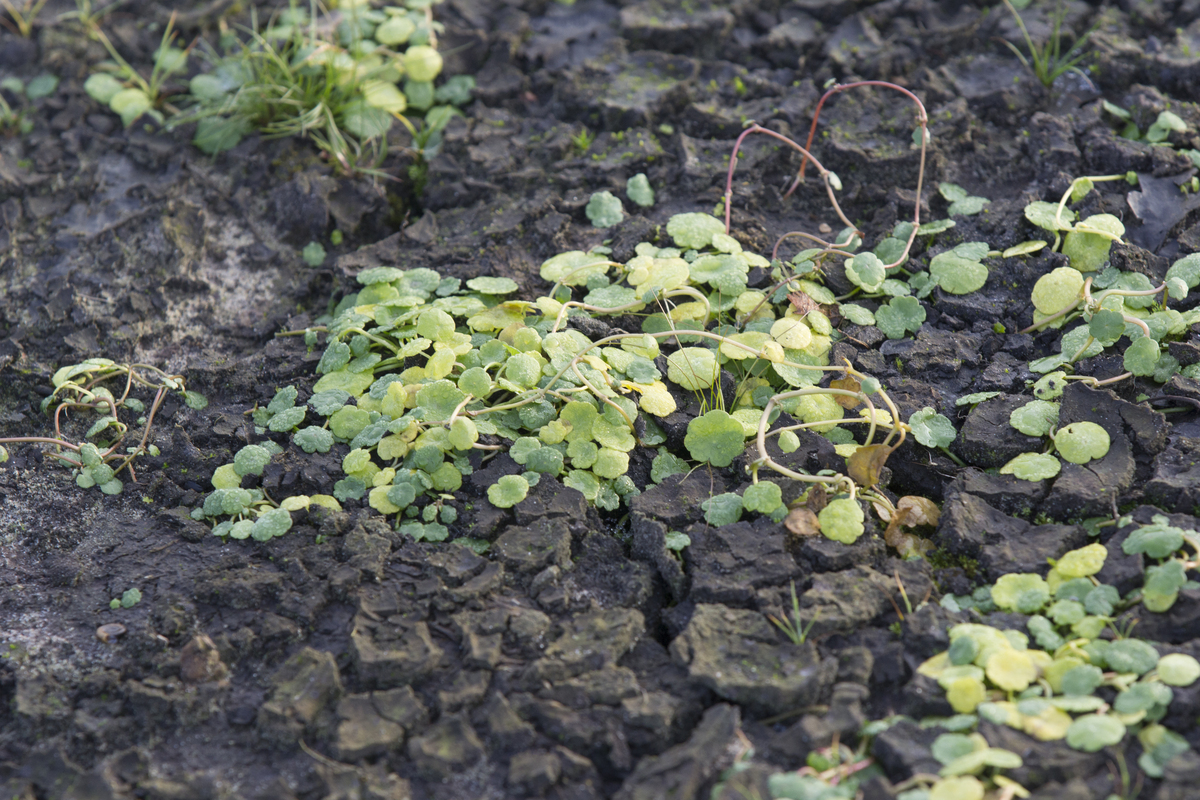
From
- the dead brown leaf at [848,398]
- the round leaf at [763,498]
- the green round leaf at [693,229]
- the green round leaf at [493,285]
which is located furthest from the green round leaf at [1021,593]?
the green round leaf at [493,285]

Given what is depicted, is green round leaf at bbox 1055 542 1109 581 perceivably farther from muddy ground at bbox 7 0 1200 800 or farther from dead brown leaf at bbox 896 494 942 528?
dead brown leaf at bbox 896 494 942 528

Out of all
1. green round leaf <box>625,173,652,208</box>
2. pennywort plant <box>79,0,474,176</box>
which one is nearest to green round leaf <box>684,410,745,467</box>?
green round leaf <box>625,173,652,208</box>

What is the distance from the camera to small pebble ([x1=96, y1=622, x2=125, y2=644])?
2197 millimetres

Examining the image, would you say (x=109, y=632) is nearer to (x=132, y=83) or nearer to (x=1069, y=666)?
(x=1069, y=666)

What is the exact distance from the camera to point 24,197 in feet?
11.6

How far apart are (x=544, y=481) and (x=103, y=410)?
150cm

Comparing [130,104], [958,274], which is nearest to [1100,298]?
[958,274]

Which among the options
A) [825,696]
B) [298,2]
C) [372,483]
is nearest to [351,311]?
[372,483]

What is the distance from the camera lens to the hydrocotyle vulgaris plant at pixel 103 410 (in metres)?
2.64

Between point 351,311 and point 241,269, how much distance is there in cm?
75

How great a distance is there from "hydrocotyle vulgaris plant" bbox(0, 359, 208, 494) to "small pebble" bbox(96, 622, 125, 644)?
53 cm

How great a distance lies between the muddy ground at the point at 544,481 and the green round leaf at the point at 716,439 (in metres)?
0.07

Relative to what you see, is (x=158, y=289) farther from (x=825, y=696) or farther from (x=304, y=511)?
(x=825, y=696)

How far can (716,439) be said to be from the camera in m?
2.49
